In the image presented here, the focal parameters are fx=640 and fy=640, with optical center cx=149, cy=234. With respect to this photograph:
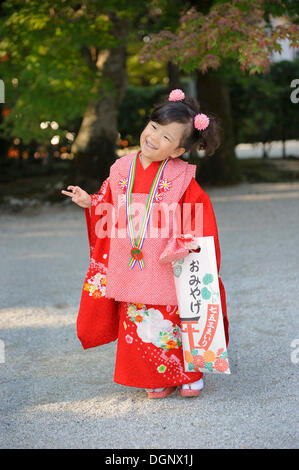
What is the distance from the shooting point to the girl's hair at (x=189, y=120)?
2.82 metres

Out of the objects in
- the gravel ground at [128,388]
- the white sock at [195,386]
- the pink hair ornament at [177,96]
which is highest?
the pink hair ornament at [177,96]

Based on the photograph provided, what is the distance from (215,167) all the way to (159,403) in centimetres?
869

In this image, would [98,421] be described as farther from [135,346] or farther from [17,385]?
[17,385]

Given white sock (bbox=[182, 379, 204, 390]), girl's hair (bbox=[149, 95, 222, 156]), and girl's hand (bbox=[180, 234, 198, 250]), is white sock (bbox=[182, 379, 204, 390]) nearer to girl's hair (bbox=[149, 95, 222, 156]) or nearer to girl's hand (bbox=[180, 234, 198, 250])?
girl's hand (bbox=[180, 234, 198, 250])

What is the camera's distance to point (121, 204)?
289 centimetres

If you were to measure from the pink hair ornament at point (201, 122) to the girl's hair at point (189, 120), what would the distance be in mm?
33

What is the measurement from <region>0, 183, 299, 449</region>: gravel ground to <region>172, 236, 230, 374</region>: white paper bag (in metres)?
0.22

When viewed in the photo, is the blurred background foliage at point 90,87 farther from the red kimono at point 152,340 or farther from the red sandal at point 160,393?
the red sandal at point 160,393

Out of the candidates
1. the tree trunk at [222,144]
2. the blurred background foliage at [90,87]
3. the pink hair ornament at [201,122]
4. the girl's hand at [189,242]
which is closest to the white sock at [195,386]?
the girl's hand at [189,242]

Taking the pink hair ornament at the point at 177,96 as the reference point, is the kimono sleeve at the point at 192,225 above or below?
below

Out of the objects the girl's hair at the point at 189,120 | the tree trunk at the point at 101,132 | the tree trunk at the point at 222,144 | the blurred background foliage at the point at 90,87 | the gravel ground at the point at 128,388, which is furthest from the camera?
the tree trunk at the point at 222,144

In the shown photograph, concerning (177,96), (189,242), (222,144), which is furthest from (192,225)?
(222,144)

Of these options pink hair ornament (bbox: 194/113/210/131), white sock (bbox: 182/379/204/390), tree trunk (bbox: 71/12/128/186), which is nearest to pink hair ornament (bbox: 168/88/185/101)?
pink hair ornament (bbox: 194/113/210/131)

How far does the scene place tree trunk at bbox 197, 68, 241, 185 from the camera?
11109 millimetres
